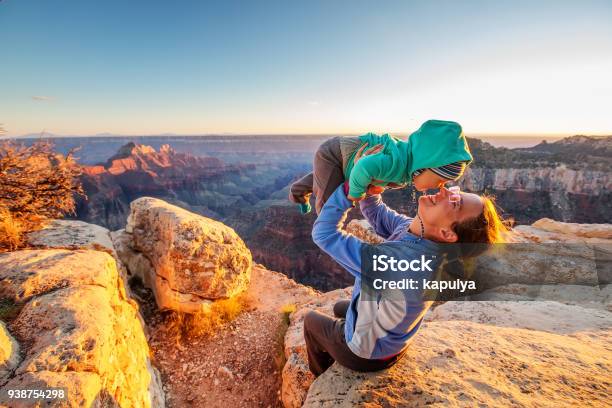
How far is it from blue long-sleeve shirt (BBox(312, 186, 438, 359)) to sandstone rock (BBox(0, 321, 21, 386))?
2.34 meters

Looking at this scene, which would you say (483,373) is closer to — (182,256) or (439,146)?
(439,146)

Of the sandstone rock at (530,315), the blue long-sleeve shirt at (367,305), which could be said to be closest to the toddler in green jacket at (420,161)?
the blue long-sleeve shirt at (367,305)

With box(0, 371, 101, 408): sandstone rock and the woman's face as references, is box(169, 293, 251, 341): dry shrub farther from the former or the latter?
the woman's face

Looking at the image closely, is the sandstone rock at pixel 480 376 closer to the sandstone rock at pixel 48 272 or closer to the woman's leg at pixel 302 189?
the woman's leg at pixel 302 189

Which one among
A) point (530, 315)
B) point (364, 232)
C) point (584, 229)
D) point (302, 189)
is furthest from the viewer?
point (364, 232)

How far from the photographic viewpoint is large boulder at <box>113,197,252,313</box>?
5.24m

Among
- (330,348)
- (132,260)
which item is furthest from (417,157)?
(132,260)

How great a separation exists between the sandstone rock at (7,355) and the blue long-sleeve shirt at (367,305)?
7.68 feet

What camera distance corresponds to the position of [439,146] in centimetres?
162

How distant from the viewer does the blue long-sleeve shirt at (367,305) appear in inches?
64.2

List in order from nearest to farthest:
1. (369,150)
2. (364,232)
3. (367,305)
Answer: (367,305), (369,150), (364,232)

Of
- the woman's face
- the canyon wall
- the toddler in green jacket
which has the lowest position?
the canyon wall

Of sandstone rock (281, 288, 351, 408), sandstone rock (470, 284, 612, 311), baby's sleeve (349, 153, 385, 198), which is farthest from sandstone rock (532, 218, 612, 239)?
baby's sleeve (349, 153, 385, 198)

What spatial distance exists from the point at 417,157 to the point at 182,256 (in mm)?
4910
